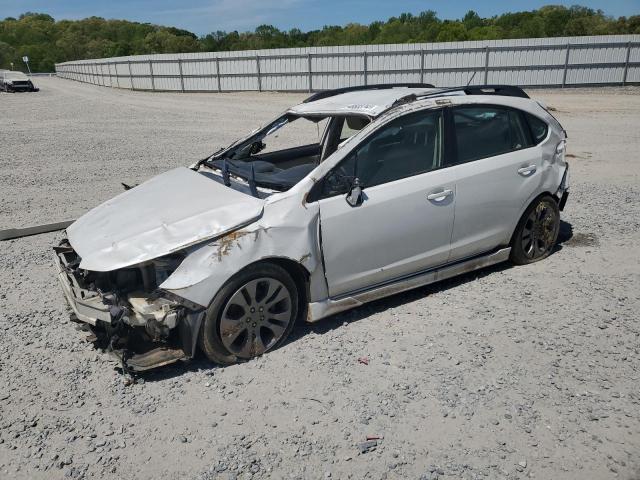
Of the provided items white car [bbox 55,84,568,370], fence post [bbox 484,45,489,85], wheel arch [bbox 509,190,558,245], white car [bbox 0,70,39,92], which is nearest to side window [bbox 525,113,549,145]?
white car [bbox 55,84,568,370]

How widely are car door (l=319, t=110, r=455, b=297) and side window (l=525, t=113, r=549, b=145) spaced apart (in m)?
1.26

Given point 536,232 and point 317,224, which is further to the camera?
point 536,232

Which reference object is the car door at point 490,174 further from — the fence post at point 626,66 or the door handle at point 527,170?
the fence post at point 626,66

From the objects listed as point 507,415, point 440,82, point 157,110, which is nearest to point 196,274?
point 507,415

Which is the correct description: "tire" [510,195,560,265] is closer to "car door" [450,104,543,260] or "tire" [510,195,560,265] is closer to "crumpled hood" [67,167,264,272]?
"car door" [450,104,543,260]

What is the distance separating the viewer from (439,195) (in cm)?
456

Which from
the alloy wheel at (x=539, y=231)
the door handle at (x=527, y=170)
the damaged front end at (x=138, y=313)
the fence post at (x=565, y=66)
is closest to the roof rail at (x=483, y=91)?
the door handle at (x=527, y=170)

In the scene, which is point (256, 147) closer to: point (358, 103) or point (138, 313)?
point (358, 103)

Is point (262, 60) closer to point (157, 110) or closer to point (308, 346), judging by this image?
point (157, 110)

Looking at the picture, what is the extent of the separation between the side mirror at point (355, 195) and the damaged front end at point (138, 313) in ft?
4.36

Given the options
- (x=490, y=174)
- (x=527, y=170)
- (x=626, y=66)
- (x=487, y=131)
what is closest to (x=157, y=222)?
(x=490, y=174)

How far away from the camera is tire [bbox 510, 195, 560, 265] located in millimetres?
5414

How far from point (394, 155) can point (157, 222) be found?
6.40ft

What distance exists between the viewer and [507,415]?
339 centimetres
